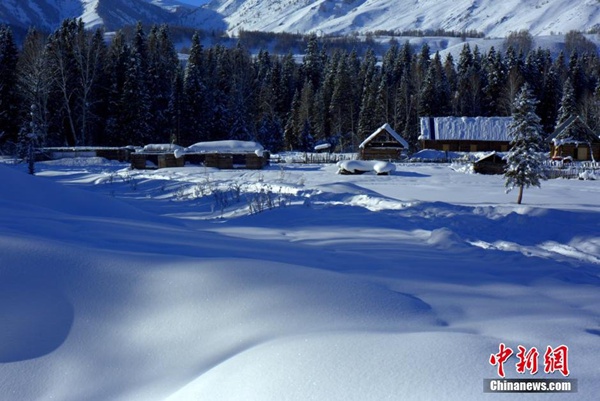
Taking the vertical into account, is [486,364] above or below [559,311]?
above

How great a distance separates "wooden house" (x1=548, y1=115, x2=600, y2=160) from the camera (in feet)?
165

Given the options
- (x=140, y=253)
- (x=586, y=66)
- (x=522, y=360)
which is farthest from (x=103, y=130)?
(x=586, y=66)

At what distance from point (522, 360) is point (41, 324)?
3.61 metres

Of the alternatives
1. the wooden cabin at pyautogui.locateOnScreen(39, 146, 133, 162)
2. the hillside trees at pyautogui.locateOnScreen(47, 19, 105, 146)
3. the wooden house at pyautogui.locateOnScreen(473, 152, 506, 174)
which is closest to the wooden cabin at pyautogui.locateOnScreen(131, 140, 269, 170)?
the wooden cabin at pyautogui.locateOnScreen(39, 146, 133, 162)

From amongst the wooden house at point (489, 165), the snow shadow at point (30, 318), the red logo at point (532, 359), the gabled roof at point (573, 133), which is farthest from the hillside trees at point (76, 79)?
the red logo at point (532, 359)

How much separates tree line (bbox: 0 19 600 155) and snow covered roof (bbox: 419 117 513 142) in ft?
20.1

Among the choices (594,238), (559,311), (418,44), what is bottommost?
(594,238)

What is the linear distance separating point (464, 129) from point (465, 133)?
527mm

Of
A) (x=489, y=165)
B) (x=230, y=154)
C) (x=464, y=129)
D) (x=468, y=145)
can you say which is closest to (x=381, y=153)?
(x=464, y=129)

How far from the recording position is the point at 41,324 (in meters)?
4.08

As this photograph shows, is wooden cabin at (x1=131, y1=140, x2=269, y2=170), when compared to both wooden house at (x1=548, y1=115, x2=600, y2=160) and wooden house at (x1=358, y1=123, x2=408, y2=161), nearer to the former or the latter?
wooden house at (x1=358, y1=123, x2=408, y2=161)

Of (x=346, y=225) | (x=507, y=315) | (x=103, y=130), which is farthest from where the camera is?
(x=103, y=130)

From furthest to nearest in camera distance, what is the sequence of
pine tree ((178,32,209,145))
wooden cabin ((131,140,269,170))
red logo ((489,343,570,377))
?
pine tree ((178,32,209,145)) → wooden cabin ((131,140,269,170)) → red logo ((489,343,570,377))

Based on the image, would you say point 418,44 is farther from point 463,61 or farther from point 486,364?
point 486,364
